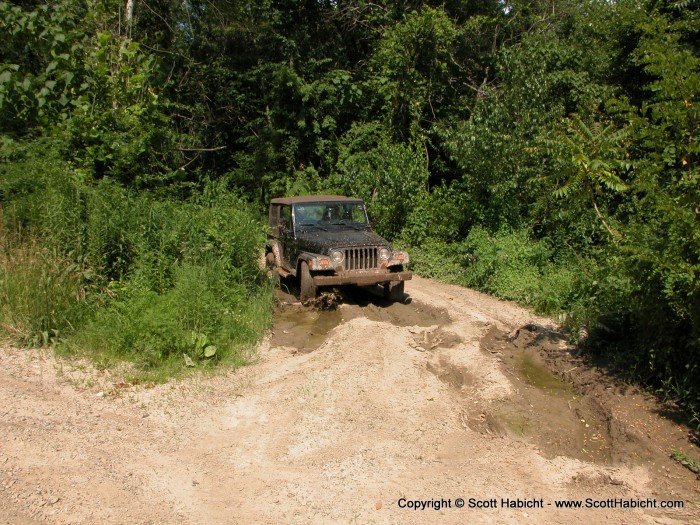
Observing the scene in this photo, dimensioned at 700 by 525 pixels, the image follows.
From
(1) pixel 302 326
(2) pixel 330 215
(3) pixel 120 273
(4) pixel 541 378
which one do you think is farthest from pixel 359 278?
(3) pixel 120 273

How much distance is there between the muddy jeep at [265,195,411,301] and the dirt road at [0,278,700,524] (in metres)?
1.92

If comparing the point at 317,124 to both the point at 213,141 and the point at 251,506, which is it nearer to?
the point at 213,141

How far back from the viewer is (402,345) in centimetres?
Result: 780

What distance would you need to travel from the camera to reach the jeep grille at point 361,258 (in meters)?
9.53

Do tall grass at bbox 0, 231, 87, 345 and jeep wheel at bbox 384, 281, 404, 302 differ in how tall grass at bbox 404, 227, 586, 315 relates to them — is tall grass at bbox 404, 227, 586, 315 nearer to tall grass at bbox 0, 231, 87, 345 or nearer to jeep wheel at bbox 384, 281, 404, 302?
jeep wheel at bbox 384, 281, 404, 302

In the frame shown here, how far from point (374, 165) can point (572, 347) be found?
1093 cm

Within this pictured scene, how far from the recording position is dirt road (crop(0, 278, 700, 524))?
14.3 ft

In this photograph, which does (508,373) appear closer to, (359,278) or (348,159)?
(359,278)

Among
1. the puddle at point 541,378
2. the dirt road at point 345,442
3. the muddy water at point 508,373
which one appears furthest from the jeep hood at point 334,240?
the puddle at point 541,378

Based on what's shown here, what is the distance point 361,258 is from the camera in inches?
378

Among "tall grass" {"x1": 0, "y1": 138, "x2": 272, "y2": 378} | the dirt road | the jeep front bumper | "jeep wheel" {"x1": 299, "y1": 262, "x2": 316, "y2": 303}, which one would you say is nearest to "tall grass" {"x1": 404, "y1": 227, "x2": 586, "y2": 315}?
the dirt road

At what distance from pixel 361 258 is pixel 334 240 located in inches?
23.6

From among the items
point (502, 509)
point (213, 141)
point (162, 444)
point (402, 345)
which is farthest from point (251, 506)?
point (213, 141)

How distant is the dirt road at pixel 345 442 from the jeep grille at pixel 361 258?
2.02m
